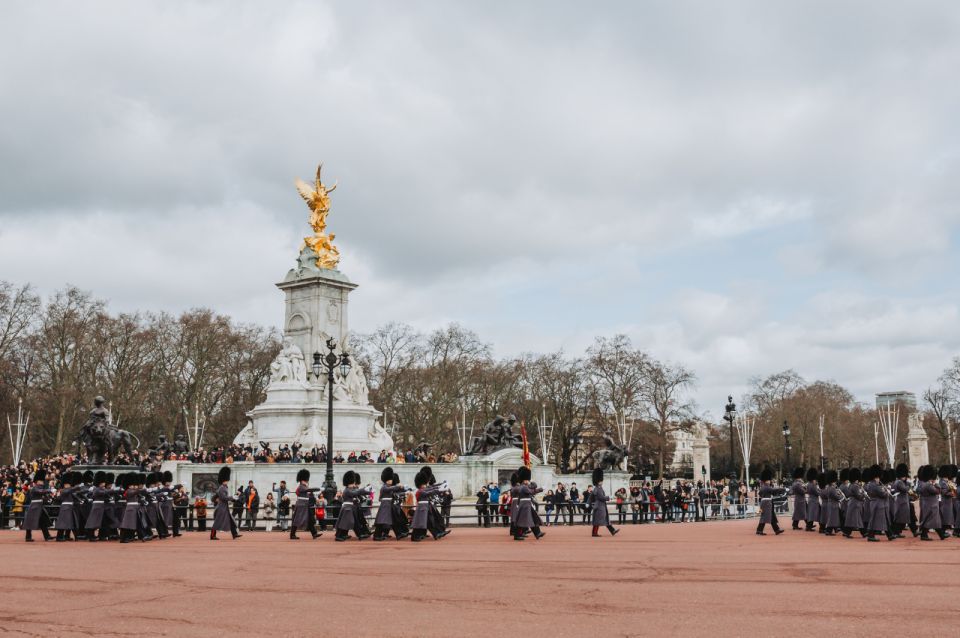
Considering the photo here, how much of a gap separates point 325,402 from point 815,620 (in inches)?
1401

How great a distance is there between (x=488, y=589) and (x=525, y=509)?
9015 mm

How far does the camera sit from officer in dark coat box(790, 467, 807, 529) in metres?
23.6

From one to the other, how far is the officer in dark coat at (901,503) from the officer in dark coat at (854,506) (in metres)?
0.67

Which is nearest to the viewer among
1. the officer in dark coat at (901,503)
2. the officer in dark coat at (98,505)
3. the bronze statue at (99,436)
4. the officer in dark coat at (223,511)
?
the officer in dark coat at (901,503)

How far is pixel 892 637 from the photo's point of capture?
8219 millimetres

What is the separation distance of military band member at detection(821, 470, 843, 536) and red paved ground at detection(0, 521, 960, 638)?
3.03 m

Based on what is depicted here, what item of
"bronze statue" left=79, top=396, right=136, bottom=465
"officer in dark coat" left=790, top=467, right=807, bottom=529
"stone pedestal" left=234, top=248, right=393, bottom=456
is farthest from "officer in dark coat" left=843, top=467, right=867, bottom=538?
"stone pedestal" left=234, top=248, right=393, bottom=456

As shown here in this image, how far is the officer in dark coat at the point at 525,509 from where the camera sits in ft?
67.9

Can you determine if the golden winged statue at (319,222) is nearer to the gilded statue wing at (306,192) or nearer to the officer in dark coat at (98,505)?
the gilded statue wing at (306,192)

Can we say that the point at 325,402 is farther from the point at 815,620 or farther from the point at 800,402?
the point at 800,402

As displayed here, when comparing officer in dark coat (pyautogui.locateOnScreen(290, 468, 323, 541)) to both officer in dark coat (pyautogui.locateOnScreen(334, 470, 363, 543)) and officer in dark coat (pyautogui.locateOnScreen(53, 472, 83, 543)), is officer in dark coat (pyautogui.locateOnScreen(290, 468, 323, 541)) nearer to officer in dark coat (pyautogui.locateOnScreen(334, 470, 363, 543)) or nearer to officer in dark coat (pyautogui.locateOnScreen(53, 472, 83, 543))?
officer in dark coat (pyautogui.locateOnScreen(334, 470, 363, 543))

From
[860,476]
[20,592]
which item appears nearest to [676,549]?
[860,476]

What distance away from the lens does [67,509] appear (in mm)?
22328

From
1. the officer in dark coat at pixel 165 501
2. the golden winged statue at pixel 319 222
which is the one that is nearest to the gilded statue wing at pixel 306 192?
the golden winged statue at pixel 319 222
